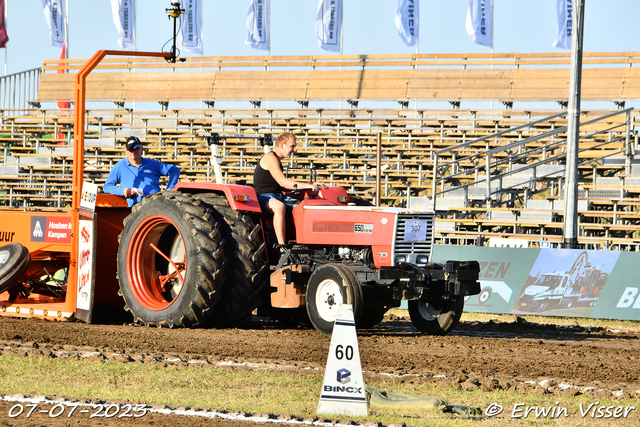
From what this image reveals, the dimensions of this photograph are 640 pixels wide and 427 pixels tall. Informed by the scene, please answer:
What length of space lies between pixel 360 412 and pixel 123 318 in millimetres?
5176

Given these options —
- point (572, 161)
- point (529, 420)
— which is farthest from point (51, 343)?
point (572, 161)

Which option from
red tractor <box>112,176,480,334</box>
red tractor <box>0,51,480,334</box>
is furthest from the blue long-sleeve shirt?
red tractor <box>112,176,480,334</box>

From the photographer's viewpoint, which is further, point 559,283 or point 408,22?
point 408,22

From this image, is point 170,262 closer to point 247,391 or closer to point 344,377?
point 247,391

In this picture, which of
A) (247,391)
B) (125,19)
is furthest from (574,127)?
(125,19)

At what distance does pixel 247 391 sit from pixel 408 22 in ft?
80.5

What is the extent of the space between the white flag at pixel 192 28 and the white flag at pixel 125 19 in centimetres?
208

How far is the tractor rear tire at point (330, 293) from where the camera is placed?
7324 mm

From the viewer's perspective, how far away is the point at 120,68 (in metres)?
28.9

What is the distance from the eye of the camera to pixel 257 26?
30.0 metres

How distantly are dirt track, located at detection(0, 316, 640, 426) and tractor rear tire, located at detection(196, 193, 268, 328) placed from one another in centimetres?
19

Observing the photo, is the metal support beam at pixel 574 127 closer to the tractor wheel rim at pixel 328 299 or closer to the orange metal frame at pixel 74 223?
the tractor wheel rim at pixel 328 299

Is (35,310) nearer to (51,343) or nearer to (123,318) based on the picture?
(123,318)

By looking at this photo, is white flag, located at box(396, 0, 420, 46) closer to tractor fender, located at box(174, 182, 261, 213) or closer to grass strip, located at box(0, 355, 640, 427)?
A: tractor fender, located at box(174, 182, 261, 213)
